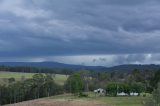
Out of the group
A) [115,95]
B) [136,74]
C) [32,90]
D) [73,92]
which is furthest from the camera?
[136,74]

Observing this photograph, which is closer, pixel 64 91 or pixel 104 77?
pixel 64 91

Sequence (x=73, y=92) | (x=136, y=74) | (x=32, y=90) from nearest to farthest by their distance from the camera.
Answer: (x=73, y=92) → (x=32, y=90) → (x=136, y=74)

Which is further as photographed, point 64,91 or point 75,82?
point 64,91

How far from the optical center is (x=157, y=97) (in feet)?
144

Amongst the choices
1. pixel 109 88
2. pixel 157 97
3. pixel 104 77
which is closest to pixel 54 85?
pixel 109 88

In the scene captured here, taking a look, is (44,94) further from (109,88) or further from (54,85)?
(109,88)

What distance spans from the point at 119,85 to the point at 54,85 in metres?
29.5

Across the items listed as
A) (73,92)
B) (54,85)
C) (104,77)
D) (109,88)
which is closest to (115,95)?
(109,88)

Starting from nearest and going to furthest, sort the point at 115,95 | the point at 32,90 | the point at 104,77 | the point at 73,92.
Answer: the point at 115,95, the point at 73,92, the point at 32,90, the point at 104,77

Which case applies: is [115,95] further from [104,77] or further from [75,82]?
[104,77]

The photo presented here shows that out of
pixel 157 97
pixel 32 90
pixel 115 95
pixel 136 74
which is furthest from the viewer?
pixel 136 74

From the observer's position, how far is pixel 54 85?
497 ft

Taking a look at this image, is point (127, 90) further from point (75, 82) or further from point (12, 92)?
point (12, 92)

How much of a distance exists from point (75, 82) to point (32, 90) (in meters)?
17.8
